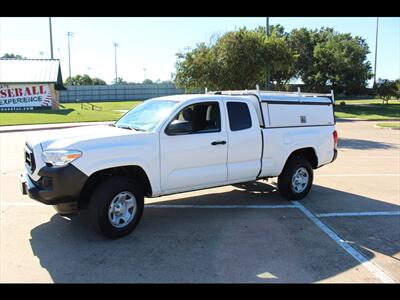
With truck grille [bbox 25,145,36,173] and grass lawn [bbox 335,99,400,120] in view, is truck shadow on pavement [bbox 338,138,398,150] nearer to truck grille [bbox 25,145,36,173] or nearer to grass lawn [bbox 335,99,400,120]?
truck grille [bbox 25,145,36,173]

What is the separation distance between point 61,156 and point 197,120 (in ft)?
7.21

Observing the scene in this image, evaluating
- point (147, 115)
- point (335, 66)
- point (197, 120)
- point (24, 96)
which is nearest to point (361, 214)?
point (197, 120)

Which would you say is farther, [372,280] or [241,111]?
[241,111]

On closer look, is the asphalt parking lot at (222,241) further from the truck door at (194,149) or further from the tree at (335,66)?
the tree at (335,66)

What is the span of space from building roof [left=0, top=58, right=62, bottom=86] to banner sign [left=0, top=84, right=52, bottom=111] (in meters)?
0.58

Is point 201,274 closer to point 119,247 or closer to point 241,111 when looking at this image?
point 119,247

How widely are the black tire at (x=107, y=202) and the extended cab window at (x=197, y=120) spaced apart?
3.25ft

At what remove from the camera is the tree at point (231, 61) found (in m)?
19.0

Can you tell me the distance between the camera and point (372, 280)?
423cm

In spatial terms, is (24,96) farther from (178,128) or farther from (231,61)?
(178,128)

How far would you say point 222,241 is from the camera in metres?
5.32

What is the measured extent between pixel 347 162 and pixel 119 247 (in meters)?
8.70

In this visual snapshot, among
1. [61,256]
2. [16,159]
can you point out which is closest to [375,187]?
[61,256]

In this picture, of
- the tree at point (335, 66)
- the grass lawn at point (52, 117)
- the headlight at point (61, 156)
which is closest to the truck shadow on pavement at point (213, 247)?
the headlight at point (61, 156)
